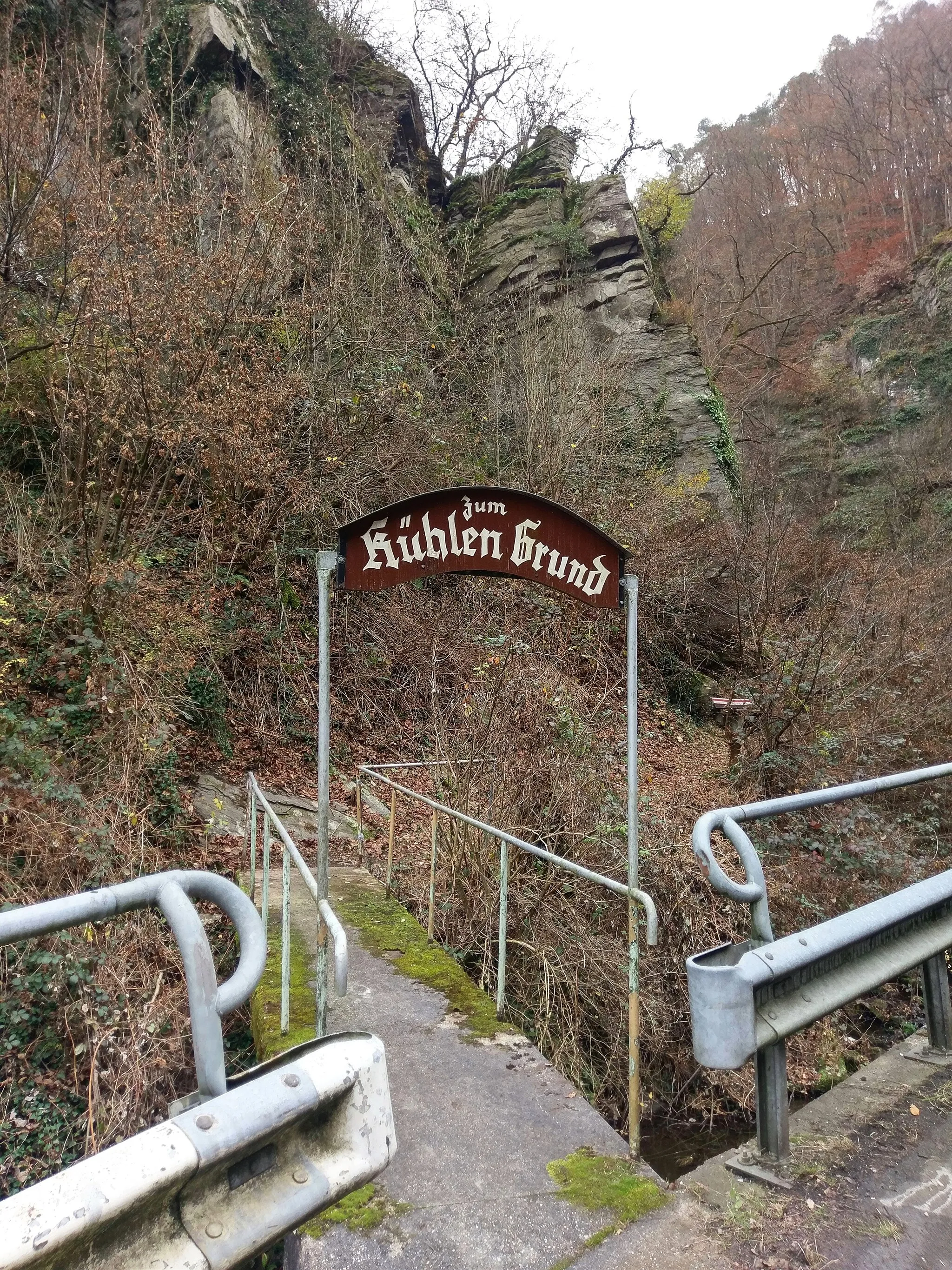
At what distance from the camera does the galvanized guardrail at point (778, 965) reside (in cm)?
215

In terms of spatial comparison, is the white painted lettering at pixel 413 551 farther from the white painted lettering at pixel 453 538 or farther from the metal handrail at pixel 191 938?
Answer: the metal handrail at pixel 191 938

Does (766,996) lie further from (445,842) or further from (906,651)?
(906,651)

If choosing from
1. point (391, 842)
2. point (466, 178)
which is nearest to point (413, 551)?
point (391, 842)

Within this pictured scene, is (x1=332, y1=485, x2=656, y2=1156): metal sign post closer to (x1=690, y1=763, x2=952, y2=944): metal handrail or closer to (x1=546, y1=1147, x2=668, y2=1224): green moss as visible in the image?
(x1=546, y1=1147, x2=668, y2=1224): green moss

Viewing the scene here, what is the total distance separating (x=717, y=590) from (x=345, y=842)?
24.4 feet

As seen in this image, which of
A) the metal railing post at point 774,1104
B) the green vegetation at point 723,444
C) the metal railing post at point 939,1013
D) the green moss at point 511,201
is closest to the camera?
the metal railing post at point 774,1104

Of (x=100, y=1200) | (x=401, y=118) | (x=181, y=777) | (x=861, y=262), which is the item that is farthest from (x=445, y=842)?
(x=861, y=262)

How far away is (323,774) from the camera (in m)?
3.29

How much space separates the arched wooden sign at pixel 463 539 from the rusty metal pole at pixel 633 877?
0.29 m

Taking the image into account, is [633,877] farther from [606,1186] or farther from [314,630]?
[314,630]

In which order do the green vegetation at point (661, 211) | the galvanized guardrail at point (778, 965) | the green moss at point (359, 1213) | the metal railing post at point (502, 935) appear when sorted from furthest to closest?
the green vegetation at point (661, 211), the metal railing post at point (502, 935), the green moss at point (359, 1213), the galvanized guardrail at point (778, 965)

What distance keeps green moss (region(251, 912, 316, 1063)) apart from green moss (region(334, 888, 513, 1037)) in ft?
1.51

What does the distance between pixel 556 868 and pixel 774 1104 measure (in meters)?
3.29

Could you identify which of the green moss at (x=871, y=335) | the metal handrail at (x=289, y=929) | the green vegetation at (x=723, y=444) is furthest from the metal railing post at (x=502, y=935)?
the green moss at (x=871, y=335)
